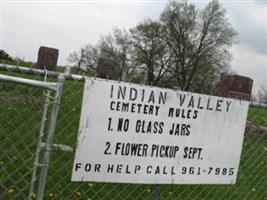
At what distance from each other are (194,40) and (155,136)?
35083mm

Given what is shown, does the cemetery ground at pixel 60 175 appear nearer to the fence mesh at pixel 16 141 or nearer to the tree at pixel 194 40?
the fence mesh at pixel 16 141

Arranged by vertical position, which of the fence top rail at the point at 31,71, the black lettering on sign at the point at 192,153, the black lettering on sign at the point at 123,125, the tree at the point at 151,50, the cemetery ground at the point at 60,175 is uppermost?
the tree at the point at 151,50

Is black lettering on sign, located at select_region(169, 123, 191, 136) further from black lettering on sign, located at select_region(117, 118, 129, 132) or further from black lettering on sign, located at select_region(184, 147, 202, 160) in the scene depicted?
black lettering on sign, located at select_region(117, 118, 129, 132)

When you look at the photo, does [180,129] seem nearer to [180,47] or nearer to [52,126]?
[52,126]

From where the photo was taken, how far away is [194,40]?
36.9m

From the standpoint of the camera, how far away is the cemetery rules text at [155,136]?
2.57 m

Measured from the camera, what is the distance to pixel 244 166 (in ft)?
20.3

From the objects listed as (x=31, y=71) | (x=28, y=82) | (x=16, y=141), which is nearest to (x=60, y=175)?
(x=16, y=141)

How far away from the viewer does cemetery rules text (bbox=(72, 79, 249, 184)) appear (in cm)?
257

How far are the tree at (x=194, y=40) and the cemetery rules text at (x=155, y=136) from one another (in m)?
31.6

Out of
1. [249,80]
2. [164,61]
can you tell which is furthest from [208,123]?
[164,61]

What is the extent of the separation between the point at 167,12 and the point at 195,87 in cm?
884

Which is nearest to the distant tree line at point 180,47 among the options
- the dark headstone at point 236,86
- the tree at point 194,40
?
the tree at point 194,40

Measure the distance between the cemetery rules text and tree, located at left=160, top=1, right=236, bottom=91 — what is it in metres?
31.6
